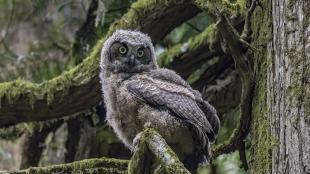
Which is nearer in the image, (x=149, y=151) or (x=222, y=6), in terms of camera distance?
(x=149, y=151)

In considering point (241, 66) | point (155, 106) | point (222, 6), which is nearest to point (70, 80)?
point (155, 106)

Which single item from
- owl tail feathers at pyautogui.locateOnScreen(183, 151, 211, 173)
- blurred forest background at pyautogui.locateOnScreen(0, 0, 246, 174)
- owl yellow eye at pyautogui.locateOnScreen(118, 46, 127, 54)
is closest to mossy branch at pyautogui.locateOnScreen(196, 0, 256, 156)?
owl tail feathers at pyautogui.locateOnScreen(183, 151, 211, 173)

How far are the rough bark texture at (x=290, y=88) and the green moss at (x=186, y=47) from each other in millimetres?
2000

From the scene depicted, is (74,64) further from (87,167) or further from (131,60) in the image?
(87,167)

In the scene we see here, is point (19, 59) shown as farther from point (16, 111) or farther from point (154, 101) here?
point (154, 101)

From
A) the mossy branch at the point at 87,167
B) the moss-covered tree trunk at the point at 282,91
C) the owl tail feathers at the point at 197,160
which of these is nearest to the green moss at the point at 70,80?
the owl tail feathers at the point at 197,160

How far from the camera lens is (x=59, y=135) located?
306 inches

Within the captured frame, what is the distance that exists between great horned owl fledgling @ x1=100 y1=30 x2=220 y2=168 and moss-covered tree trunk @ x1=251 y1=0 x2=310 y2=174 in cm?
59

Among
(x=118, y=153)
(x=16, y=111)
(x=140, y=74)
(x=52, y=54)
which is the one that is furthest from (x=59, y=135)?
(x=140, y=74)

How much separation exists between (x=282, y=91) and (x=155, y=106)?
112cm

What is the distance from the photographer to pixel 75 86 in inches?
206

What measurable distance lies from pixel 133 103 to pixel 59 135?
12.8 ft

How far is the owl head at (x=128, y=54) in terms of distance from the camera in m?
4.52

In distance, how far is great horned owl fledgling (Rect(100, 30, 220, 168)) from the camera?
12.9 feet
